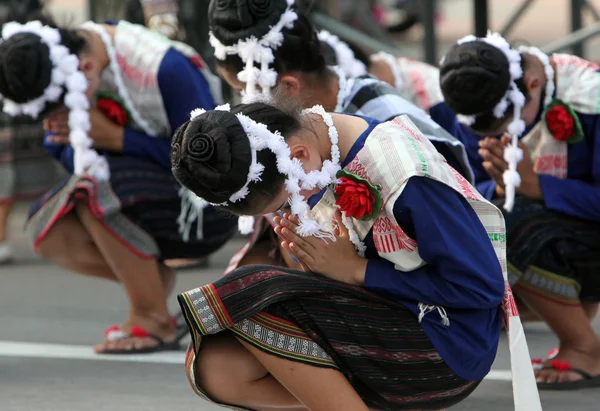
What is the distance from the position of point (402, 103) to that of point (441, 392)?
906 millimetres

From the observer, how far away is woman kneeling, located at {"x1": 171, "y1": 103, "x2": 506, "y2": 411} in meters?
2.48

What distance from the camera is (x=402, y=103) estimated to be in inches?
127

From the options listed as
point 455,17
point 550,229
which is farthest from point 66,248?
point 455,17

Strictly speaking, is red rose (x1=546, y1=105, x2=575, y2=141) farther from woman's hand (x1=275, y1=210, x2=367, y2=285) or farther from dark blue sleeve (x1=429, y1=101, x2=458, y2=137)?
woman's hand (x1=275, y1=210, x2=367, y2=285)

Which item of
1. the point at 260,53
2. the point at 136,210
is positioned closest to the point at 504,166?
the point at 260,53

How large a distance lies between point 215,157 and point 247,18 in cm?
105

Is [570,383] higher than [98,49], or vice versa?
[98,49]

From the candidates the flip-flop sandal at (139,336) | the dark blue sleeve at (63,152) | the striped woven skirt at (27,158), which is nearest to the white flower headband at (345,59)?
the dark blue sleeve at (63,152)

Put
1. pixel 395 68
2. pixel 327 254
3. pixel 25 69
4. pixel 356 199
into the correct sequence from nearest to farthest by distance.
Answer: pixel 356 199, pixel 327 254, pixel 25 69, pixel 395 68

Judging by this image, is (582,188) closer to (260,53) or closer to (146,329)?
(260,53)

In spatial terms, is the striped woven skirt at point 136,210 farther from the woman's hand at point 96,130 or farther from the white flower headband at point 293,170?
the white flower headband at point 293,170

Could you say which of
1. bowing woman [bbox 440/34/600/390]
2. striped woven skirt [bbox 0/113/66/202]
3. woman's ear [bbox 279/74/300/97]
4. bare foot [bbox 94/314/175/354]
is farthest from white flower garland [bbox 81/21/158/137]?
striped woven skirt [bbox 0/113/66/202]

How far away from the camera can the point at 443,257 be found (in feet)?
8.18

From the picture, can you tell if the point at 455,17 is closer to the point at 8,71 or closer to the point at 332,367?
the point at 8,71
